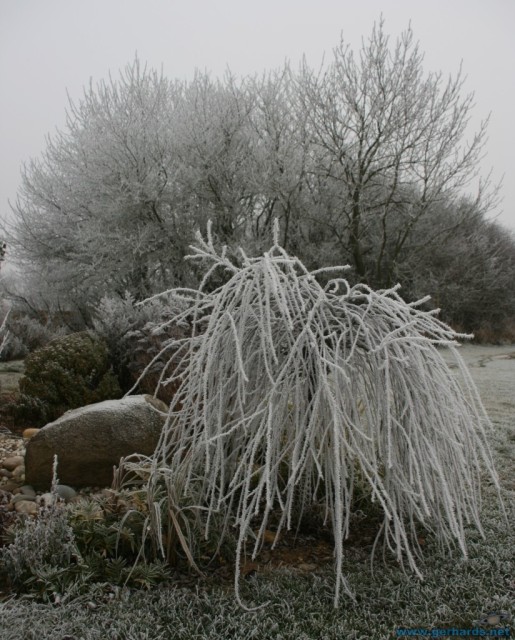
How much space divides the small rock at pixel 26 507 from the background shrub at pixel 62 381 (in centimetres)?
172

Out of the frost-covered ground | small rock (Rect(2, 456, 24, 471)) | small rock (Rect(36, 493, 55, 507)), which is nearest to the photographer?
the frost-covered ground

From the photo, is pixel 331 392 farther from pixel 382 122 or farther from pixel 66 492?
pixel 382 122

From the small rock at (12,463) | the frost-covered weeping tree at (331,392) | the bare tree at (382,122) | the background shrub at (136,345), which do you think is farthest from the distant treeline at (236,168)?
the frost-covered weeping tree at (331,392)

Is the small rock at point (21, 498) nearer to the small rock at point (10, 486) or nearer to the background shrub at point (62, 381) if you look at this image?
the small rock at point (10, 486)

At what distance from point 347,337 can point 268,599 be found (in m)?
1.10

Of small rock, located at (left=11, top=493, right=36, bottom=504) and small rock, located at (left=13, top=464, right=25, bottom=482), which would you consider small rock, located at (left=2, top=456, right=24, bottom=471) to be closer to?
small rock, located at (left=13, top=464, right=25, bottom=482)

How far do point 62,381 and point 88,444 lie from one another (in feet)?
5.47

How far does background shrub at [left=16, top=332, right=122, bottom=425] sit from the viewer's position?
14.5 ft

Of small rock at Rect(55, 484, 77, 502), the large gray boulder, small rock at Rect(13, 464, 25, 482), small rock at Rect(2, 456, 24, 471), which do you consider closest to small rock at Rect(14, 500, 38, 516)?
small rock at Rect(55, 484, 77, 502)

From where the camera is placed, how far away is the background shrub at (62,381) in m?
4.43

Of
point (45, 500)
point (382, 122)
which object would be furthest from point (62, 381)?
point (382, 122)

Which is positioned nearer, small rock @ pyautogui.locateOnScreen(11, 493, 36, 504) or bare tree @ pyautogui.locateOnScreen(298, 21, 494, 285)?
small rock @ pyautogui.locateOnScreen(11, 493, 36, 504)

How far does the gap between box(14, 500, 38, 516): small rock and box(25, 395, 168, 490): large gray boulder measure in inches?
10.4

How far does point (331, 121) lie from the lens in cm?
1047
